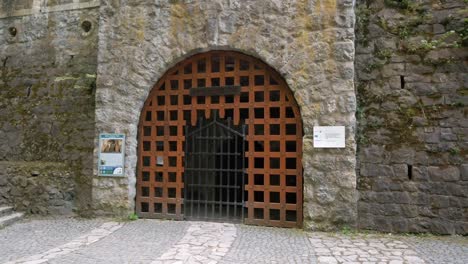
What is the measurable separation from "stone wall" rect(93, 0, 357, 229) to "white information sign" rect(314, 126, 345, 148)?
6 cm

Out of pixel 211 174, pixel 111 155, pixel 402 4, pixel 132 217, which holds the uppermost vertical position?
pixel 402 4

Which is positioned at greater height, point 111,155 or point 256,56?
point 256,56

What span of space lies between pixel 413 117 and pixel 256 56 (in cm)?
204

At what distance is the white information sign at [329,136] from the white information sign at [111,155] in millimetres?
2577

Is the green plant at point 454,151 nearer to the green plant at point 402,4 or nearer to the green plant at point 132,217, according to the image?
the green plant at point 402,4

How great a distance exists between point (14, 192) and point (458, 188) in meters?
6.03

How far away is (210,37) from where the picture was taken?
16.8 feet

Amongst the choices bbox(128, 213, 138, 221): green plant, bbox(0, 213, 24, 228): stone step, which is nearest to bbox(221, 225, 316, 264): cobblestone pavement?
bbox(128, 213, 138, 221): green plant

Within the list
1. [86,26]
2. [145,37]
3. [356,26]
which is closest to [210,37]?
[145,37]

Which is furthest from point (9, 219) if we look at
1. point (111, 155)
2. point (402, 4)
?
point (402, 4)

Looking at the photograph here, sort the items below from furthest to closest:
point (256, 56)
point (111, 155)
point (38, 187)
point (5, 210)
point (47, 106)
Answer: point (47, 106) → point (38, 187) → point (5, 210) → point (111, 155) → point (256, 56)

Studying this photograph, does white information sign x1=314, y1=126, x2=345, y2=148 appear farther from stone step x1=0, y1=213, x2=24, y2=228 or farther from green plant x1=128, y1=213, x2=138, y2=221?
stone step x1=0, y1=213, x2=24, y2=228

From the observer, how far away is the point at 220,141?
5.29m

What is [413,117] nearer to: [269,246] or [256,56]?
[256,56]
